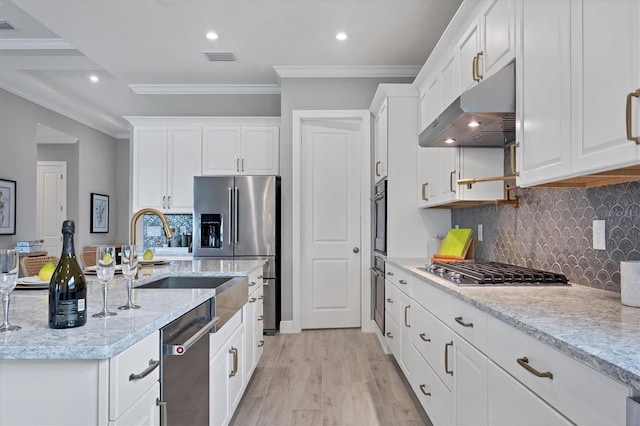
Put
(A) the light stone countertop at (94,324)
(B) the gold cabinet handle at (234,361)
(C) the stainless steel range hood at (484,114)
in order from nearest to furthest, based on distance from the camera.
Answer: (A) the light stone countertop at (94,324) < (C) the stainless steel range hood at (484,114) < (B) the gold cabinet handle at (234,361)

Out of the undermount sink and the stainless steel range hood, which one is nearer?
the stainless steel range hood

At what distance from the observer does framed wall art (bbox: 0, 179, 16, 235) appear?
5.09 metres

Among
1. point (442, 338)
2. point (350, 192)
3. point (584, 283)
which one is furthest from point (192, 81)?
point (584, 283)

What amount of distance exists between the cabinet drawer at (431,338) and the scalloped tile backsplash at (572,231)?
0.65 m

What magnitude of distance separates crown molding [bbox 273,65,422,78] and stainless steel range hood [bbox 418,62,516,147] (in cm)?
223

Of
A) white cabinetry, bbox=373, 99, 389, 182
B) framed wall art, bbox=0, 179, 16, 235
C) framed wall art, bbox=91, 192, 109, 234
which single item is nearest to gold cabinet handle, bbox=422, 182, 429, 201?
white cabinetry, bbox=373, 99, 389, 182

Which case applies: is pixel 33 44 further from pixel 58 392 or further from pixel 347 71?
pixel 58 392

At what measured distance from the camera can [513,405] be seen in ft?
4.23

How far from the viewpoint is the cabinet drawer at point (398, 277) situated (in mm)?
2837

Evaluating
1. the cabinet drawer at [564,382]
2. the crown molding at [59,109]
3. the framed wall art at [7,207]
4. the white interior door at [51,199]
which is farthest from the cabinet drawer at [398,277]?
the white interior door at [51,199]

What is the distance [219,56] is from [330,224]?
2133 mm

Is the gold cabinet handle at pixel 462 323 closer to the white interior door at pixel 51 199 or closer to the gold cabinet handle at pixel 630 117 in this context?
the gold cabinet handle at pixel 630 117

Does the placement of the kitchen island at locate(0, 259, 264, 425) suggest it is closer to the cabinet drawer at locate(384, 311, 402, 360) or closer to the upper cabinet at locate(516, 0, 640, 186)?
the upper cabinet at locate(516, 0, 640, 186)

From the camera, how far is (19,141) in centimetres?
539
